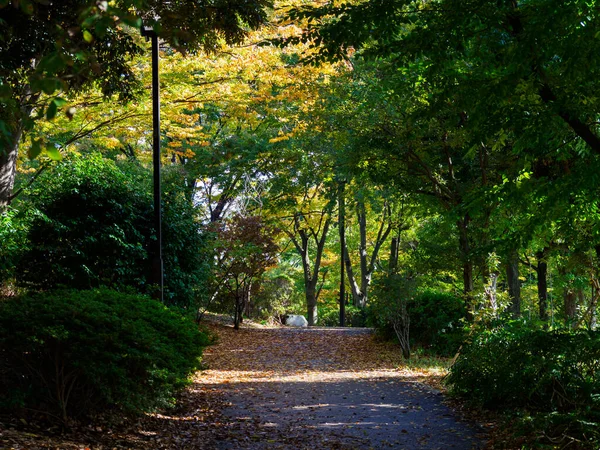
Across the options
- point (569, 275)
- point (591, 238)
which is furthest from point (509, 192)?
point (569, 275)

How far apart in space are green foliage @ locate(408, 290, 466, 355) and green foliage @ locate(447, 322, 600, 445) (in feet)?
22.3

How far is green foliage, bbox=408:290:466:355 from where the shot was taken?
45.7ft

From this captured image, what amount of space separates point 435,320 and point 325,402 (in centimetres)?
660

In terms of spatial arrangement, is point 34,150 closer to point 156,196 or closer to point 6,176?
point 156,196

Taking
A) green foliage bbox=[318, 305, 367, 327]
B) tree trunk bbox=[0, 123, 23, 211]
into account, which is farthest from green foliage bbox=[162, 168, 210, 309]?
green foliage bbox=[318, 305, 367, 327]

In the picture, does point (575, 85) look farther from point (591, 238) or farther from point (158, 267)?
point (158, 267)

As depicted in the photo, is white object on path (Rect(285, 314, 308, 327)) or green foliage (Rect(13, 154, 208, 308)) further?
white object on path (Rect(285, 314, 308, 327))

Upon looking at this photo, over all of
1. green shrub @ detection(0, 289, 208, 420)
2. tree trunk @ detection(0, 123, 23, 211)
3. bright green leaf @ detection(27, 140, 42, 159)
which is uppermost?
tree trunk @ detection(0, 123, 23, 211)

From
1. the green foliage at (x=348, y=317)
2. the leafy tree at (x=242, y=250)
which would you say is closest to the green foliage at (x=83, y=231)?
the leafy tree at (x=242, y=250)

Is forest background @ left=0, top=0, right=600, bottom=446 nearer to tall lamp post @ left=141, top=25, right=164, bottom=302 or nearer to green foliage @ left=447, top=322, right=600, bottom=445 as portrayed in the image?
green foliage @ left=447, top=322, right=600, bottom=445

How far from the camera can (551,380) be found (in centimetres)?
585

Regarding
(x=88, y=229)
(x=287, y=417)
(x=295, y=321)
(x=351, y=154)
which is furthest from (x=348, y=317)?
(x=287, y=417)

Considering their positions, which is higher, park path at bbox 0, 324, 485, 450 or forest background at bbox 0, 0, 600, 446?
forest background at bbox 0, 0, 600, 446

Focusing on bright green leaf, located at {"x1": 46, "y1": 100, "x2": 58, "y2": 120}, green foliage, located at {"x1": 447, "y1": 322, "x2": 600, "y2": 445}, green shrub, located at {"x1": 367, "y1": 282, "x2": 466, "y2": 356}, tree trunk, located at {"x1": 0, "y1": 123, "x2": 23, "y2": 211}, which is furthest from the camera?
green shrub, located at {"x1": 367, "y1": 282, "x2": 466, "y2": 356}
